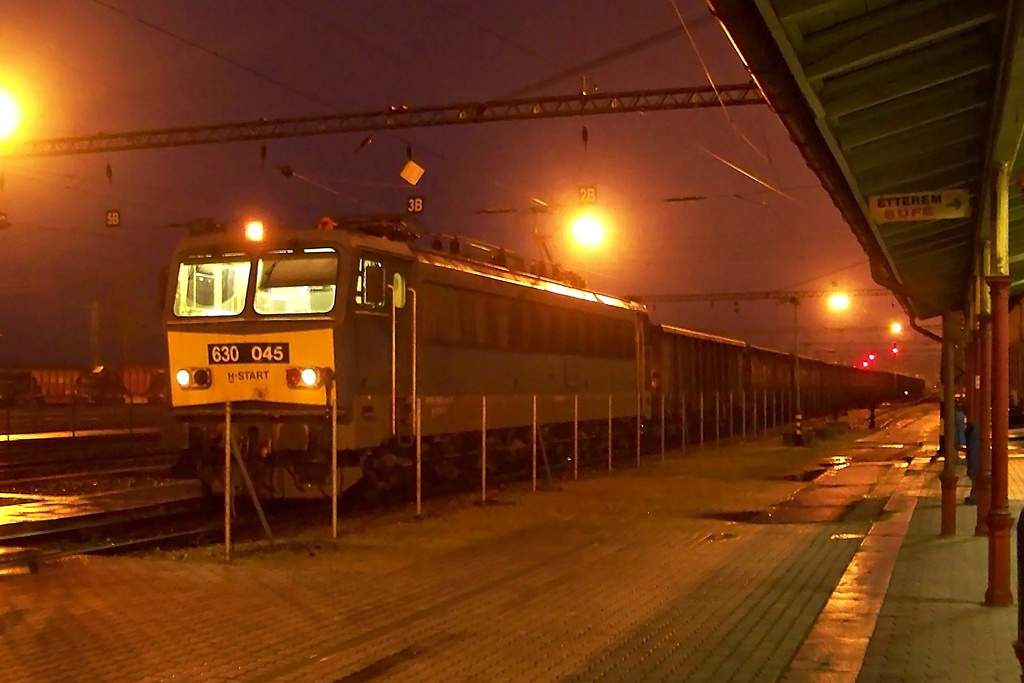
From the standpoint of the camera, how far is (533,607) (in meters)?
8.77

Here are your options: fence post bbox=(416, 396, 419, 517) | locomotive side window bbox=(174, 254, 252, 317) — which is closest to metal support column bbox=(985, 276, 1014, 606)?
fence post bbox=(416, 396, 419, 517)

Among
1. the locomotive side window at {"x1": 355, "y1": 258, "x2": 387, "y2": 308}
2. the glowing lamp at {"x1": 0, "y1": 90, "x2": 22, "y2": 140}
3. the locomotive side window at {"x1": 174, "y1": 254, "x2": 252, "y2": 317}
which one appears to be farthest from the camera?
the glowing lamp at {"x1": 0, "y1": 90, "x2": 22, "y2": 140}

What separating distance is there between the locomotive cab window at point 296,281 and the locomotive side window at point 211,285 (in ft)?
0.88

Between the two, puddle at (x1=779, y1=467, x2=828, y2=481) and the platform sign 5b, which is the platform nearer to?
the platform sign 5b

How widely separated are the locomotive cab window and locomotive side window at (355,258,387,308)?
0.34m

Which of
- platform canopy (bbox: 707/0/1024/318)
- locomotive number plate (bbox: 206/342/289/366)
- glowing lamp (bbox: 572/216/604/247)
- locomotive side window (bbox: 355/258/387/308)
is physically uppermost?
glowing lamp (bbox: 572/216/604/247)

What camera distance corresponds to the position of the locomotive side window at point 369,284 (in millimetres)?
14391

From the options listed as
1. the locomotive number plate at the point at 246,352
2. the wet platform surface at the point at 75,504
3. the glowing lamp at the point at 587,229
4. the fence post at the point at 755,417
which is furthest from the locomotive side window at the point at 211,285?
the fence post at the point at 755,417

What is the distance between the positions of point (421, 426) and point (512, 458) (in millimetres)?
4606

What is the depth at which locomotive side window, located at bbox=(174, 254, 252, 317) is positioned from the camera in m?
14.7

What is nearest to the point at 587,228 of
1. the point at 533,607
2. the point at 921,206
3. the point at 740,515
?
the point at 740,515

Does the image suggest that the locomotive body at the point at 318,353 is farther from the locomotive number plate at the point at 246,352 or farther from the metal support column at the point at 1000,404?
the metal support column at the point at 1000,404

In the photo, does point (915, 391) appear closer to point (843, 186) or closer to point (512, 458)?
point (512, 458)

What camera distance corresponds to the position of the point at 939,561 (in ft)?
35.1
